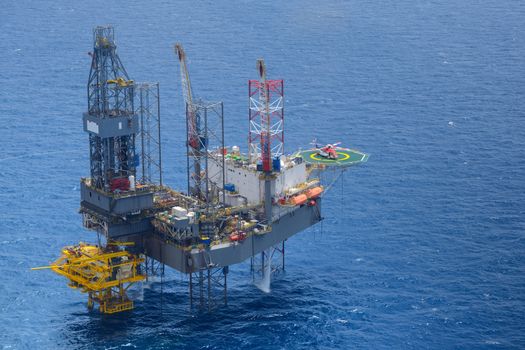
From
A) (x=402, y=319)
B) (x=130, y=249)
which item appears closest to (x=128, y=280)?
(x=130, y=249)

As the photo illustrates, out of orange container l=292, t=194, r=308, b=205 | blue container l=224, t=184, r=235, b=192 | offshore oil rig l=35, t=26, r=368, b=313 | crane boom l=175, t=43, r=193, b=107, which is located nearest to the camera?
offshore oil rig l=35, t=26, r=368, b=313

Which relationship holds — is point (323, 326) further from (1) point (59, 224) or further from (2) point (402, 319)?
(1) point (59, 224)

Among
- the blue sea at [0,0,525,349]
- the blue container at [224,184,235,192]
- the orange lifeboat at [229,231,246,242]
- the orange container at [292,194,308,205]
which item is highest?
the blue container at [224,184,235,192]

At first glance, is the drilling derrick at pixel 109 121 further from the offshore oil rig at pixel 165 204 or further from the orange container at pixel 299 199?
the orange container at pixel 299 199

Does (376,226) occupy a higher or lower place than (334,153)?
lower

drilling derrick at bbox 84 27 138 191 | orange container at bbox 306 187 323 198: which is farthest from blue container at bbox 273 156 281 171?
drilling derrick at bbox 84 27 138 191

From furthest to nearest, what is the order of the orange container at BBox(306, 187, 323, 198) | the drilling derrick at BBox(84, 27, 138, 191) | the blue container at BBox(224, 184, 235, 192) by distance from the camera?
the orange container at BBox(306, 187, 323, 198) < the blue container at BBox(224, 184, 235, 192) < the drilling derrick at BBox(84, 27, 138, 191)

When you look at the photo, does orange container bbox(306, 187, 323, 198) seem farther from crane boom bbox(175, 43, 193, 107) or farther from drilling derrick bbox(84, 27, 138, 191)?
drilling derrick bbox(84, 27, 138, 191)
